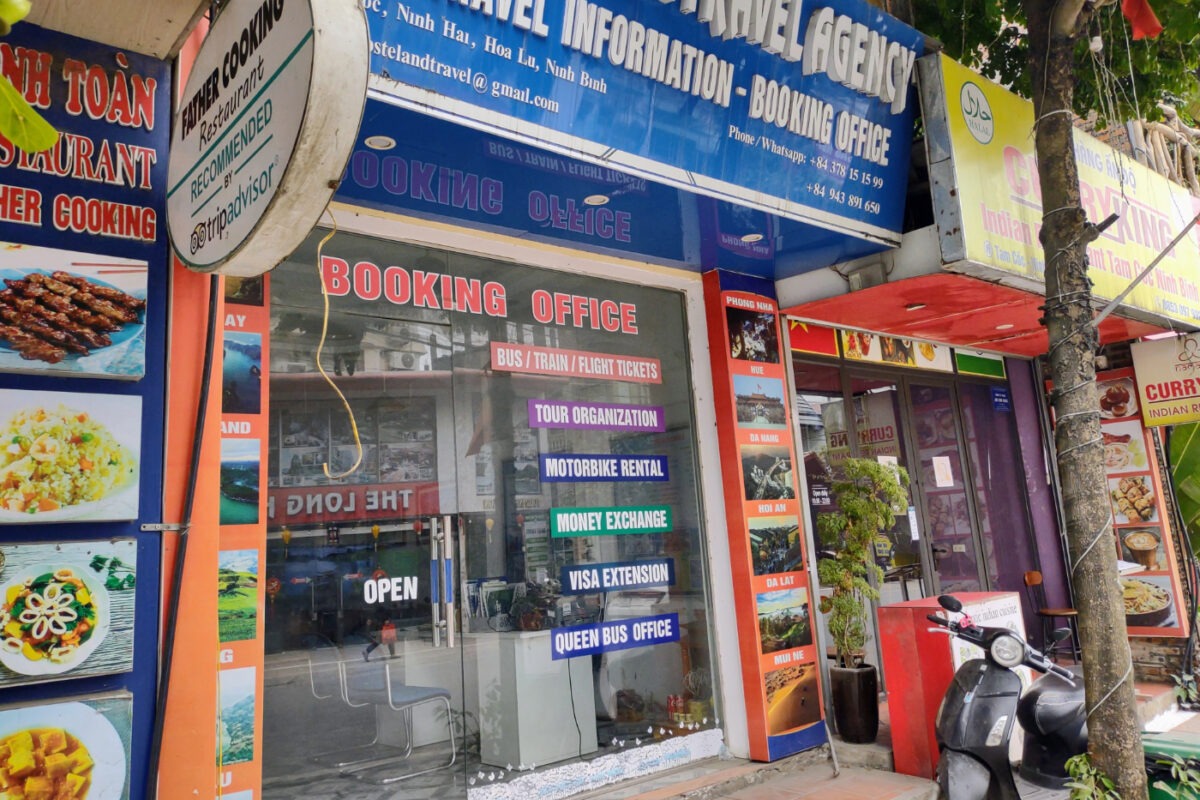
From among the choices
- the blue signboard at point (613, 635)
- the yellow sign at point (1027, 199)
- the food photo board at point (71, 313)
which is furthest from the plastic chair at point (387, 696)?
the yellow sign at point (1027, 199)

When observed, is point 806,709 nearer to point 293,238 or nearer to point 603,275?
point 603,275

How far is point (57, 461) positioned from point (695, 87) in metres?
3.02

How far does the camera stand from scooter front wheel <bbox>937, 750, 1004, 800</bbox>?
353 centimetres

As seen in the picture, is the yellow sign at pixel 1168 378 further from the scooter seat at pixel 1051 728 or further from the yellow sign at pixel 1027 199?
the scooter seat at pixel 1051 728

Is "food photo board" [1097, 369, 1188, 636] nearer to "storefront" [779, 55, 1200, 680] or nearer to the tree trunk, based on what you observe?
"storefront" [779, 55, 1200, 680]

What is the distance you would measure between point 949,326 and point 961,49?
2.12m

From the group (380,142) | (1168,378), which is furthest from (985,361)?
(380,142)

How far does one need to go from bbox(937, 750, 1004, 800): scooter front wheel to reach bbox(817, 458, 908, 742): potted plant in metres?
1.46

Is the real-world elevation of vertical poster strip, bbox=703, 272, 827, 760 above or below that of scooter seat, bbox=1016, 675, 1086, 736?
above

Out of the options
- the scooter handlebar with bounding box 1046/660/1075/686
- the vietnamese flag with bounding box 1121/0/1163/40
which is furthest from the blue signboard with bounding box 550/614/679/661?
the vietnamese flag with bounding box 1121/0/1163/40

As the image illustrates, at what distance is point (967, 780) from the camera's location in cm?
354

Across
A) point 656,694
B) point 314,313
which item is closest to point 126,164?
point 314,313

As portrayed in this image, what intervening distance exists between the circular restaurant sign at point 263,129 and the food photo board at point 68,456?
1.66 feet

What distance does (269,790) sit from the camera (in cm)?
344
